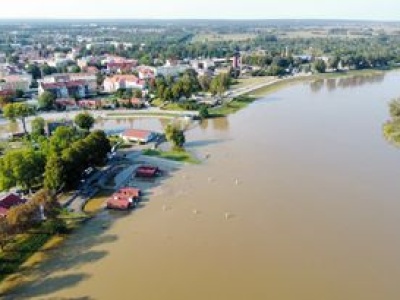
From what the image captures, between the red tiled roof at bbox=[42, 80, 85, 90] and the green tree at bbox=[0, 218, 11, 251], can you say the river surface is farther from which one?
the red tiled roof at bbox=[42, 80, 85, 90]

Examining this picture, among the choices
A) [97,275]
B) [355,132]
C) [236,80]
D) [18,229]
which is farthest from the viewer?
[236,80]

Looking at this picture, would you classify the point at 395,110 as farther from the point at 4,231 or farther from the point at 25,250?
the point at 4,231

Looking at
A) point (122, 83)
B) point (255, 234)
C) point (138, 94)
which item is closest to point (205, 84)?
point (138, 94)

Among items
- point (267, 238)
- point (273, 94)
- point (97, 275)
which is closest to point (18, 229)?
point (97, 275)

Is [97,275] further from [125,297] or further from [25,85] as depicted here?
[25,85]

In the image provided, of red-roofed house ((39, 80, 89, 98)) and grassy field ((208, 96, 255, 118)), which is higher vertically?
red-roofed house ((39, 80, 89, 98))

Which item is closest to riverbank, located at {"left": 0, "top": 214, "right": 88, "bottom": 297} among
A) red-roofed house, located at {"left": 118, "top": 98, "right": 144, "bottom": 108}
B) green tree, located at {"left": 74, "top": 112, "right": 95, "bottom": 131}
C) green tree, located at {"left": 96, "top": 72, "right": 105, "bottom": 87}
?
green tree, located at {"left": 74, "top": 112, "right": 95, "bottom": 131}

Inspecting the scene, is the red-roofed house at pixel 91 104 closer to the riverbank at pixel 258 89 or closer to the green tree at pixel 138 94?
the green tree at pixel 138 94
